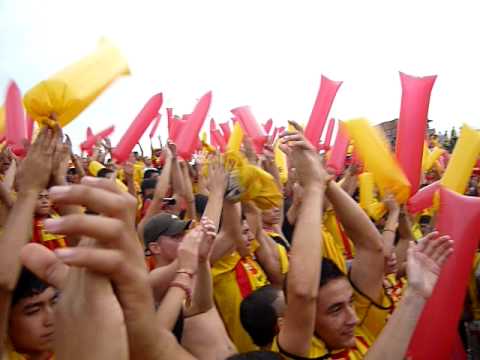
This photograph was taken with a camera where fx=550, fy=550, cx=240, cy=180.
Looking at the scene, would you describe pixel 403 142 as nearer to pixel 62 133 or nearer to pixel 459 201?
pixel 459 201

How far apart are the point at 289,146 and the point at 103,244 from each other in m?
1.44

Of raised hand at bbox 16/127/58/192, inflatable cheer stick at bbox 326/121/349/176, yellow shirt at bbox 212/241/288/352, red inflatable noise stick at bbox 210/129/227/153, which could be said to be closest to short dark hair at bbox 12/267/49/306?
raised hand at bbox 16/127/58/192

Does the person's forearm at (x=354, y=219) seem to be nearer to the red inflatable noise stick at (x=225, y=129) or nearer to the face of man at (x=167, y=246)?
the face of man at (x=167, y=246)

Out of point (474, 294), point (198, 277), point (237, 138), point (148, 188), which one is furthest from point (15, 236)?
point (148, 188)

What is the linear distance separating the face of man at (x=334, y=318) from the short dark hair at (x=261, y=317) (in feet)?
1.48

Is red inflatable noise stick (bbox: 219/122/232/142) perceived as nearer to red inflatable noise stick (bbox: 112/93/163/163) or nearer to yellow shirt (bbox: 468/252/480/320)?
red inflatable noise stick (bbox: 112/93/163/163)

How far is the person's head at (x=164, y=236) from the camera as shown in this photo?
3.28 metres

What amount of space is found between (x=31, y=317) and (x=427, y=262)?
1.46m

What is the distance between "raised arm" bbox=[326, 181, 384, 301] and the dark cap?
3.47ft

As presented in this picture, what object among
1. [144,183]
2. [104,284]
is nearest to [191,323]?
[104,284]

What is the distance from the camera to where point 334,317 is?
2.21m

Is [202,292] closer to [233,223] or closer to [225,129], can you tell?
[233,223]

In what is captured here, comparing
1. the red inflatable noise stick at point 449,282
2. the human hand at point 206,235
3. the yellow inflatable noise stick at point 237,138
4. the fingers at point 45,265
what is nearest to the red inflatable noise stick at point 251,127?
the yellow inflatable noise stick at point 237,138

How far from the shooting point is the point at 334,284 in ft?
7.41
